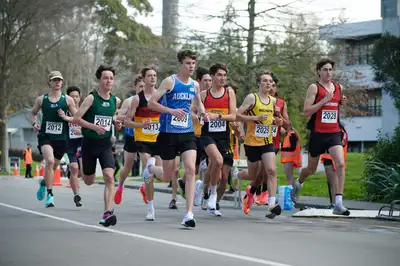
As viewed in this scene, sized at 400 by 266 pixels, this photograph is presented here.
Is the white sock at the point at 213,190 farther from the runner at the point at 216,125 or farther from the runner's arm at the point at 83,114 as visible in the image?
the runner's arm at the point at 83,114

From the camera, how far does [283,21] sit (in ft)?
99.4

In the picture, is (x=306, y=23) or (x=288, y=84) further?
(x=288, y=84)

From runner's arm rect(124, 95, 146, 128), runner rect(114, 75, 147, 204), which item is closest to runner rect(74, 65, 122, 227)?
runner's arm rect(124, 95, 146, 128)

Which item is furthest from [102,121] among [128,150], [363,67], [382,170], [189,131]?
[363,67]

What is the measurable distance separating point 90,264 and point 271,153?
5.85m

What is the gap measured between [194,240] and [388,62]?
7.94m

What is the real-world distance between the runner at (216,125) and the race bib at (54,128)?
2820 mm

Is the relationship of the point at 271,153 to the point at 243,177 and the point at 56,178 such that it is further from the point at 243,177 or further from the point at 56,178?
the point at 56,178

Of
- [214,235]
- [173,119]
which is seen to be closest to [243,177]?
[173,119]

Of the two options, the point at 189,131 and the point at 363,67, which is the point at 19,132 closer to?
the point at 363,67

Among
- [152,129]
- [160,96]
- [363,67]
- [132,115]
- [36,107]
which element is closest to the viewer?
[160,96]

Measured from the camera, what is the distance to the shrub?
55.8ft

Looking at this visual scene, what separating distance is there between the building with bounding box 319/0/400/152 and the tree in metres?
0.39

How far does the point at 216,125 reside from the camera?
1395 cm
